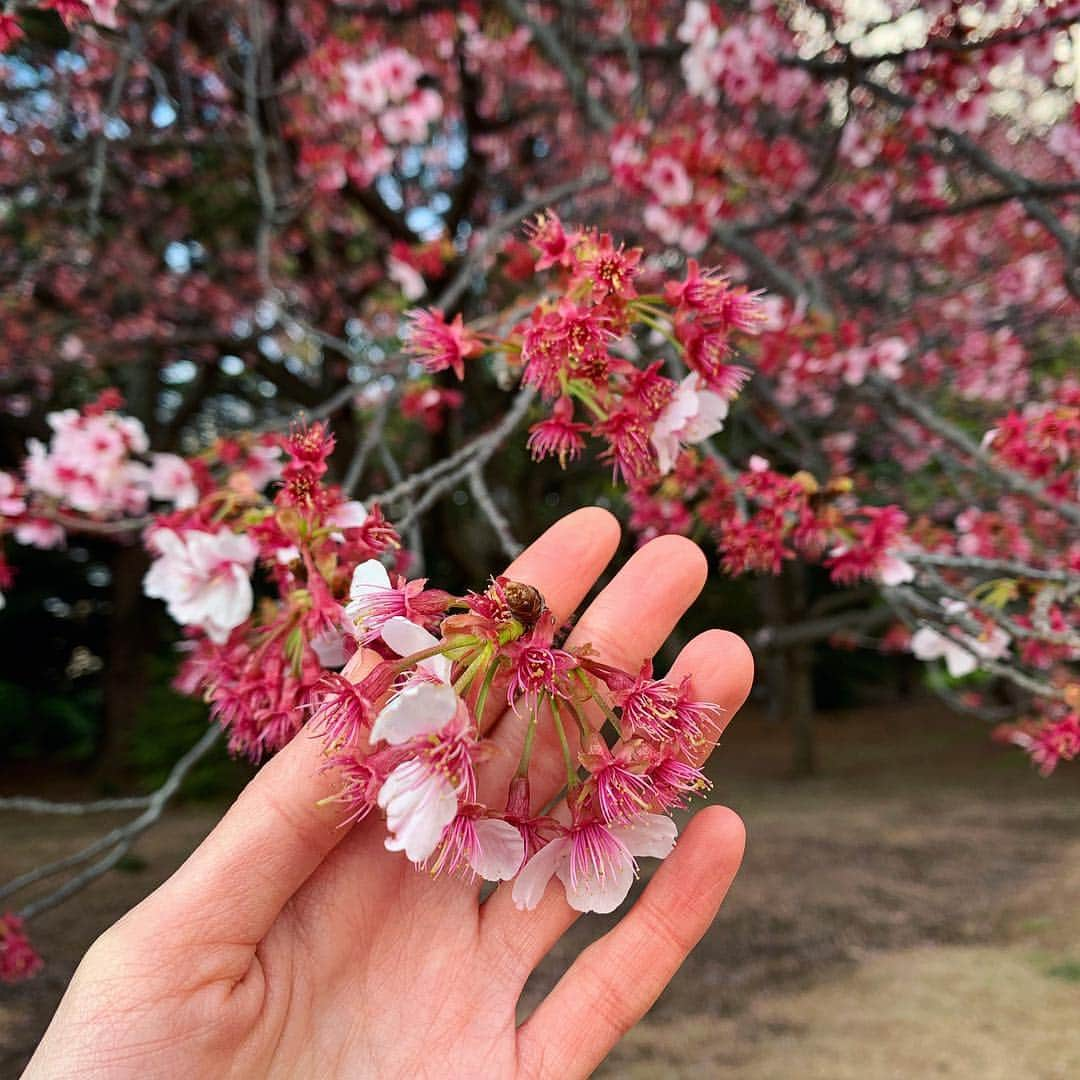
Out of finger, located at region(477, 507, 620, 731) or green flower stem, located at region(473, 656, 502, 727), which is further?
finger, located at region(477, 507, 620, 731)

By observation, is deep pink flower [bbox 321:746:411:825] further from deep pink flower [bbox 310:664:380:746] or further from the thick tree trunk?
the thick tree trunk

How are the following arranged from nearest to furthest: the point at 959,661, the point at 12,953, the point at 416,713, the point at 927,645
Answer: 1. the point at 416,713
2. the point at 959,661
3. the point at 927,645
4. the point at 12,953

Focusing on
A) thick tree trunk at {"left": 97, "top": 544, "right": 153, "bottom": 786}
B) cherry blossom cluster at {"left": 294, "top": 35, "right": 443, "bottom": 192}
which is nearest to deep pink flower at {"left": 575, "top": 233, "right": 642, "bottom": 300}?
cherry blossom cluster at {"left": 294, "top": 35, "right": 443, "bottom": 192}

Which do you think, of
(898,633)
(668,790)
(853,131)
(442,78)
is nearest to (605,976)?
(668,790)

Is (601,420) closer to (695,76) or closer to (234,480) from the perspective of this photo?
(234,480)

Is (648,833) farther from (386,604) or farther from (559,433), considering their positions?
(559,433)

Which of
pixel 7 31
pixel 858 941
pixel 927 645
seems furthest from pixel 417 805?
pixel 858 941
